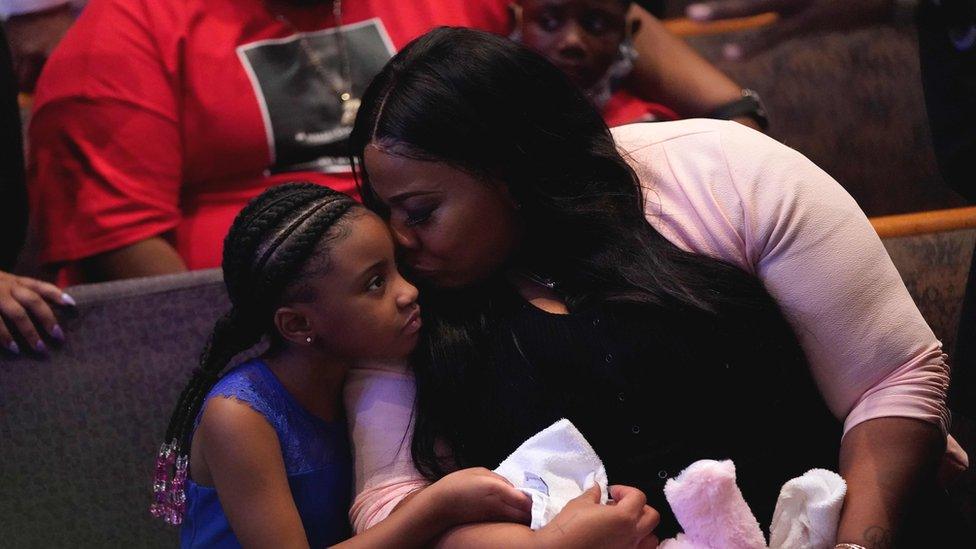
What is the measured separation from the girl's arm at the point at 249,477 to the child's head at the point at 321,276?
117 mm

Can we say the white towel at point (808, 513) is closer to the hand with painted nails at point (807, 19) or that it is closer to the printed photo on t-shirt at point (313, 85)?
the printed photo on t-shirt at point (313, 85)

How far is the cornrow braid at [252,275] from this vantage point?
122cm

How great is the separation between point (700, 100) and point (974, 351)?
3.56 feet

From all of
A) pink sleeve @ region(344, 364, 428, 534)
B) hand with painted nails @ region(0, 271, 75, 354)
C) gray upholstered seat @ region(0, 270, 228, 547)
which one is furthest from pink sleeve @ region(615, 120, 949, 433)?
hand with painted nails @ region(0, 271, 75, 354)

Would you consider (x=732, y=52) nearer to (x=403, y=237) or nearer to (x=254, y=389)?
(x=403, y=237)

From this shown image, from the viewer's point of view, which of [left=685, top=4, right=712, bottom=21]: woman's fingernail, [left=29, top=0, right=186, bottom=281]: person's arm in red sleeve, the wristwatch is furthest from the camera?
[left=685, top=4, right=712, bottom=21]: woman's fingernail

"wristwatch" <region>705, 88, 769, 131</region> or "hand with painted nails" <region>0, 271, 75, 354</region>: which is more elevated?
"wristwatch" <region>705, 88, 769, 131</region>

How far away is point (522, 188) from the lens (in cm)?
133

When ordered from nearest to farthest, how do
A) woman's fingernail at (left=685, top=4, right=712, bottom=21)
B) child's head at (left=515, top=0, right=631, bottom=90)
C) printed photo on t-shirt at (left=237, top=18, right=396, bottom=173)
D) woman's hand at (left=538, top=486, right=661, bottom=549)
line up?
1. woman's hand at (left=538, top=486, right=661, bottom=549)
2. printed photo on t-shirt at (left=237, top=18, right=396, bottom=173)
3. child's head at (left=515, top=0, right=631, bottom=90)
4. woman's fingernail at (left=685, top=4, right=712, bottom=21)

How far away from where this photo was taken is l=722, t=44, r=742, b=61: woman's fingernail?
2.34 metres


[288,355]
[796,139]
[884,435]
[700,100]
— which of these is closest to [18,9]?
[288,355]

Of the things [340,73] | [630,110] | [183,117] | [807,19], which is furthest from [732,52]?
[183,117]

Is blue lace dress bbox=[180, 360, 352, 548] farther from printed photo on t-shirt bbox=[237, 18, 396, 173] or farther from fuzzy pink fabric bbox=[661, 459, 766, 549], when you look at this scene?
printed photo on t-shirt bbox=[237, 18, 396, 173]

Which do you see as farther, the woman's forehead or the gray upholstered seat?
the gray upholstered seat
